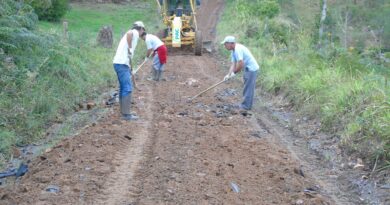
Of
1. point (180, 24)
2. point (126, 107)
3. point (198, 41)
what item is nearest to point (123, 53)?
point (126, 107)

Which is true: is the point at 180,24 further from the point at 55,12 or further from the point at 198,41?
the point at 55,12

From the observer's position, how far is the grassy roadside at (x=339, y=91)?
938cm

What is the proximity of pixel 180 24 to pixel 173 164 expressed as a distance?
14.9m

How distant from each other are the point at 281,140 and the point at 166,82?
22.8 ft

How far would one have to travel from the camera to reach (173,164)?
847 cm

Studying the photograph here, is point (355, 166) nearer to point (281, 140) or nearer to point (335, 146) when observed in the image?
point (335, 146)

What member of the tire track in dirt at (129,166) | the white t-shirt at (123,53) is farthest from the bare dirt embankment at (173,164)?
the white t-shirt at (123,53)

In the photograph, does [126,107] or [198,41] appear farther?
[198,41]

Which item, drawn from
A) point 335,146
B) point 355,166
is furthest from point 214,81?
point 355,166

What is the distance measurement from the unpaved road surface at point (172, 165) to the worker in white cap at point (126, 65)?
272 mm

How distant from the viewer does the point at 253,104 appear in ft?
46.6

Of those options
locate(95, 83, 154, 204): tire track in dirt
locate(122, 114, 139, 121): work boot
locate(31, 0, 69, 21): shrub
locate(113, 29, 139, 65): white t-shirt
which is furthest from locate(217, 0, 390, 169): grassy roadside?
locate(31, 0, 69, 21): shrub

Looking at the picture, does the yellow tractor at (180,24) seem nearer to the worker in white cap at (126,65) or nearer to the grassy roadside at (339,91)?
the grassy roadside at (339,91)

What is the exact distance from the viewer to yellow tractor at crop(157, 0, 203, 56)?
23031 millimetres
